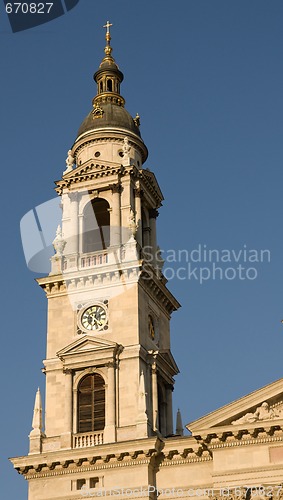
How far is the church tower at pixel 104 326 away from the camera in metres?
44.2

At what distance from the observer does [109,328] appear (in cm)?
4744

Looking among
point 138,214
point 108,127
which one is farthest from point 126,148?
point 138,214

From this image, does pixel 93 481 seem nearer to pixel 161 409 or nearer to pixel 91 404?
pixel 91 404

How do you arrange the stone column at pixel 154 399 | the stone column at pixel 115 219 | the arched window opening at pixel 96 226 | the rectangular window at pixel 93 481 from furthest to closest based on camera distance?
the arched window opening at pixel 96 226 < the stone column at pixel 115 219 < the stone column at pixel 154 399 < the rectangular window at pixel 93 481

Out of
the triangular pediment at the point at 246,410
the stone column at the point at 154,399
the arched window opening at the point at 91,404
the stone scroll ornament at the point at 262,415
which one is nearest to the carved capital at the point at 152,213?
the stone column at the point at 154,399

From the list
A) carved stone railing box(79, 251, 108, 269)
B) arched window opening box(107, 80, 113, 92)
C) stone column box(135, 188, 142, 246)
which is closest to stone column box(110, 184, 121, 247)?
carved stone railing box(79, 251, 108, 269)

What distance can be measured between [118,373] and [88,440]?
3405 mm

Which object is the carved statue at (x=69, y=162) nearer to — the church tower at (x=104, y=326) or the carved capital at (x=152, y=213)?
the church tower at (x=104, y=326)

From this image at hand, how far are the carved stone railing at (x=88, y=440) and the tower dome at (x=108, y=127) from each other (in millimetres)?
15534

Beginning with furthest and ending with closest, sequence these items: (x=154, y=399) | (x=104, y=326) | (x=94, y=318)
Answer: (x=94, y=318), (x=104, y=326), (x=154, y=399)

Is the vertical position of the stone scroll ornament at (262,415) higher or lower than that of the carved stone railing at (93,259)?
lower

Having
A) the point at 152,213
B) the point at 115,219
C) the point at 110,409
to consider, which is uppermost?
the point at 152,213

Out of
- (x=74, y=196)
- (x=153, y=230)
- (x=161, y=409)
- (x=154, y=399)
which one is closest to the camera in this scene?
(x=154, y=399)

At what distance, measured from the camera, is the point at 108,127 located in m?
53.7
